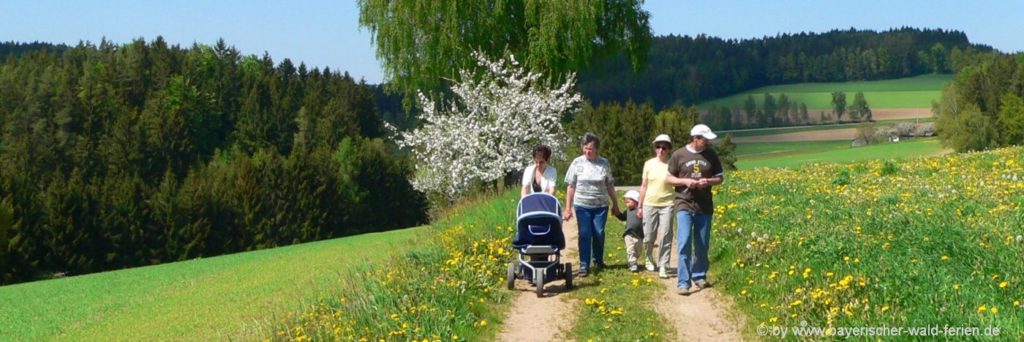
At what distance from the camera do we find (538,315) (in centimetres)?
1159

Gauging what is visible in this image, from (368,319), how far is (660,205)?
3880mm

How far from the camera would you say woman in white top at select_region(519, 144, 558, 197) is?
43.3ft

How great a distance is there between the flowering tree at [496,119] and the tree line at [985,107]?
65675mm

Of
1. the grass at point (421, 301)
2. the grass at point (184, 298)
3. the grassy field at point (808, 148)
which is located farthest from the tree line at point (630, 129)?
the grass at point (421, 301)

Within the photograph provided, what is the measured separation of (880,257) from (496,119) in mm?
24355

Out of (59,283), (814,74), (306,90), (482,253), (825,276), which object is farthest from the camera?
(814,74)

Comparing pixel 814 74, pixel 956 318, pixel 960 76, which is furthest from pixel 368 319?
pixel 814 74

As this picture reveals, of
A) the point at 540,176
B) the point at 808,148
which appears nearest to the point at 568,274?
the point at 540,176

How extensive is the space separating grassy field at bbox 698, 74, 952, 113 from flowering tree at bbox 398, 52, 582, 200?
4728 inches

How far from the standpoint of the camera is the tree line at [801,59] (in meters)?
160

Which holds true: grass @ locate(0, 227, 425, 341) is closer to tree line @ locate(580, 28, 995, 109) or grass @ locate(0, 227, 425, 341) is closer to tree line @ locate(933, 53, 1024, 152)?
tree line @ locate(933, 53, 1024, 152)

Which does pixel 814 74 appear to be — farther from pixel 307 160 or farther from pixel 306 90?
pixel 307 160

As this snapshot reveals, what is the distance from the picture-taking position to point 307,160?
85.4 m

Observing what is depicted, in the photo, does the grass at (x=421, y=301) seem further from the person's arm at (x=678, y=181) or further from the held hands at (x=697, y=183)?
the held hands at (x=697, y=183)
